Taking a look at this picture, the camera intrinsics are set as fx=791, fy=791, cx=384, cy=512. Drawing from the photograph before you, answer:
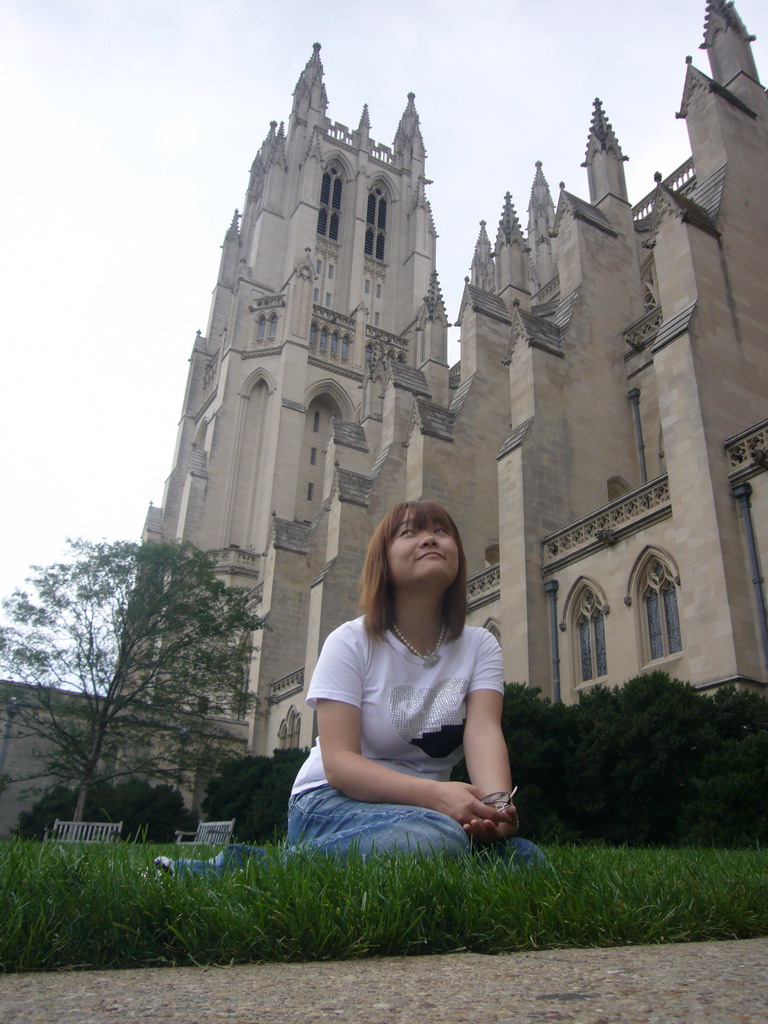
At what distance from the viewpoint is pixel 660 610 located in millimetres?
13992

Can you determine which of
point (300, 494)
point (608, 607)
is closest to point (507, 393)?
point (608, 607)

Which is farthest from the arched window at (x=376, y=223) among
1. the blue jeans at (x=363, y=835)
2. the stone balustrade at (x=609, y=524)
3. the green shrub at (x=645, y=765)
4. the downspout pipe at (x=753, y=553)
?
the blue jeans at (x=363, y=835)

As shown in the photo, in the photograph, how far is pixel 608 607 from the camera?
14961 mm

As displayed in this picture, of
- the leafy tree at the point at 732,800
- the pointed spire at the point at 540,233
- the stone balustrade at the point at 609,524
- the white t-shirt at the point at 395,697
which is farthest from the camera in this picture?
the pointed spire at the point at 540,233

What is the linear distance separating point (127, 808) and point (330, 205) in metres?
44.5

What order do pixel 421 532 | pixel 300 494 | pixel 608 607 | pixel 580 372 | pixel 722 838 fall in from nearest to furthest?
pixel 421 532 < pixel 722 838 < pixel 608 607 < pixel 580 372 < pixel 300 494

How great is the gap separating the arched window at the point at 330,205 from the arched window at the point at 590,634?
44166 millimetres

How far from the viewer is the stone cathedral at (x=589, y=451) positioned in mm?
12875

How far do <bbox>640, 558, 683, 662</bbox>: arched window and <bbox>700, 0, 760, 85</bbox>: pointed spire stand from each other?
503 inches

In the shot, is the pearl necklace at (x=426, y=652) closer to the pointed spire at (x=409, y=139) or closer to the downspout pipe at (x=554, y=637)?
the downspout pipe at (x=554, y=637)

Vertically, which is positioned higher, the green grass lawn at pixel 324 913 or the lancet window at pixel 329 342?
the lancet window at pixel 329 342

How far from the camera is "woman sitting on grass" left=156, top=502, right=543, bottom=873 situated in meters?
2.95

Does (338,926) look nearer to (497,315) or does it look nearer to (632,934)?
(632,934)

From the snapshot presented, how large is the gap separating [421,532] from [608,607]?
12149 millimetres
